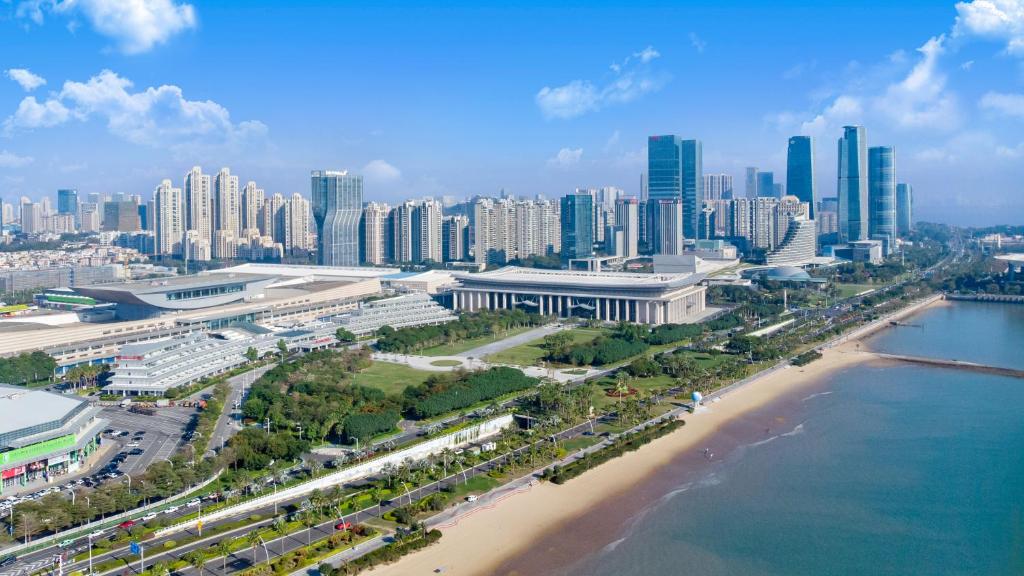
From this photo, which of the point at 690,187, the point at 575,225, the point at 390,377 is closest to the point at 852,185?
the point at 690,187

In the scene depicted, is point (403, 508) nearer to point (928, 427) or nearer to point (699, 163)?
point (928, 427)

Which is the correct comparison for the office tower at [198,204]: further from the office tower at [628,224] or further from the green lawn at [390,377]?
the green lawn at [390,377]

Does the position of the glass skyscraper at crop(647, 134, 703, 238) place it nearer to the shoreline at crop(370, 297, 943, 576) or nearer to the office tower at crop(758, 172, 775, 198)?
the office tower at crop(758, 172, 775, 198)

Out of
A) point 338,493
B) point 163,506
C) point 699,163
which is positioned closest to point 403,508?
point 338,493

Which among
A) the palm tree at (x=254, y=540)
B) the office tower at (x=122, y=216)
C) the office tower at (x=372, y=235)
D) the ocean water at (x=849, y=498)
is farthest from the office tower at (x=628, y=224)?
the palm tree at (x=254, y=540)

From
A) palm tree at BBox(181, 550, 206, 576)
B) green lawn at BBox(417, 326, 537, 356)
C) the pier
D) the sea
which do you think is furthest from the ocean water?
green lawn at BBox(417, 326, 537, 356)

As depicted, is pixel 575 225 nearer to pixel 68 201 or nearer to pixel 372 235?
pixel 372 235
